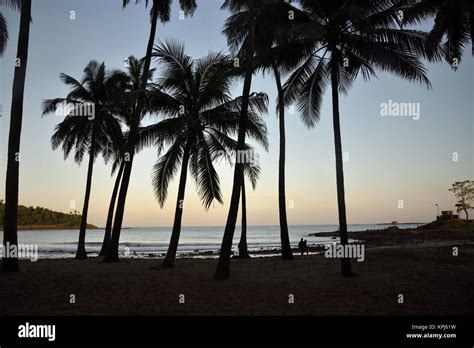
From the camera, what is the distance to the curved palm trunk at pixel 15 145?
498 inches

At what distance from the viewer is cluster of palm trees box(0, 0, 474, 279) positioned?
11.9m

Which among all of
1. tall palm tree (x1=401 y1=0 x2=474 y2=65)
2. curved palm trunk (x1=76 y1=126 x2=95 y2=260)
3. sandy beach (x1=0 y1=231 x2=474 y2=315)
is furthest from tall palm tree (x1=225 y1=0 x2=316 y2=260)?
curved palm trunk (x1=76 y1=126 x2=95 y2=260)

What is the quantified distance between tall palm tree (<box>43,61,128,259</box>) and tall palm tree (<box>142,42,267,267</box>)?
857 centimetres

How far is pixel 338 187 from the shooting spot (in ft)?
39.5

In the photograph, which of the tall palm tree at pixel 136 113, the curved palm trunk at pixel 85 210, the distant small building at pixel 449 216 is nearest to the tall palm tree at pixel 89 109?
the curved palm trunk at pixel 85 210

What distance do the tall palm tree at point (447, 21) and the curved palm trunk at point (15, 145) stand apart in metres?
13.4

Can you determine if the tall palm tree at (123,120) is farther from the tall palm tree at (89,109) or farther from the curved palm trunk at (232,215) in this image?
the curved palm trunk at (232,215)

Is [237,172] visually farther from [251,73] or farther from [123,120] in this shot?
[123,120]

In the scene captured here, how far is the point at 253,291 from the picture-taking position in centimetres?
973

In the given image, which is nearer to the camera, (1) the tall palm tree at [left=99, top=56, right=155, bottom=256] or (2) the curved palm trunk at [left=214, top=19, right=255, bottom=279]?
(2) the curved palm trunk at [left=214, top=19, right=255, bottom=279]

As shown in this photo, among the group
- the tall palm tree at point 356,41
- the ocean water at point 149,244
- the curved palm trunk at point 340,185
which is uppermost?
the tall palm tree at point 356,41

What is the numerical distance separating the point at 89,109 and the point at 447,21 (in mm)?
19593

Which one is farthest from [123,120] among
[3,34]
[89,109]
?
[3,34]

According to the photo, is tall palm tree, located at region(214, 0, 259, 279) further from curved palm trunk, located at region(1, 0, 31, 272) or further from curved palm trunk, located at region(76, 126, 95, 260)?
curved palm trunk, located at region(76, 126, 95, 260)
